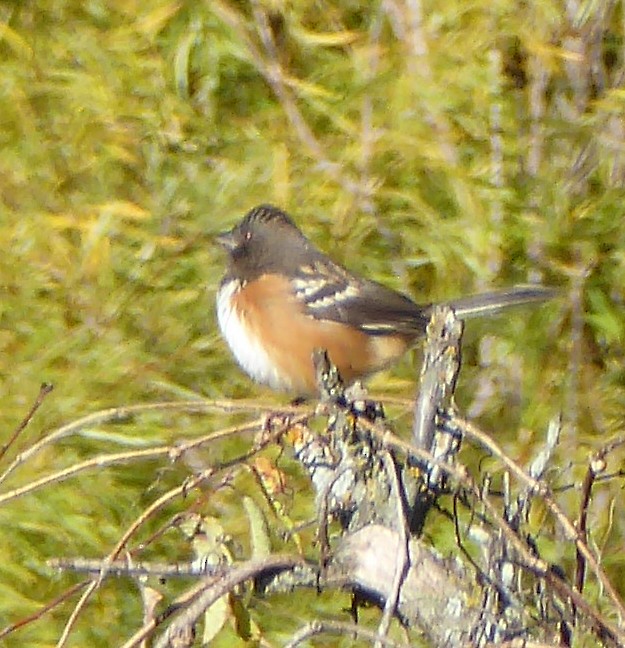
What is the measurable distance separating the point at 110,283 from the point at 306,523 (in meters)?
1.59

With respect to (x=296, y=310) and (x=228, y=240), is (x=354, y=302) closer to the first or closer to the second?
(x=296, y=310)

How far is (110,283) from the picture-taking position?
2834mm

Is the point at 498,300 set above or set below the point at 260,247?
below

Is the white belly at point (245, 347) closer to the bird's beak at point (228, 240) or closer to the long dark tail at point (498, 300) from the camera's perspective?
the bird's beak at point (228, 240)

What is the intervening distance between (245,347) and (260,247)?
24cm

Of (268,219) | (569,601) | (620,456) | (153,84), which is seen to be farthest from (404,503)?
(153,84)

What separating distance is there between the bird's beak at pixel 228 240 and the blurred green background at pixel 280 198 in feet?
0.46

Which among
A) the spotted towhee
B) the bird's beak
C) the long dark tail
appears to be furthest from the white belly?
the long dark tail

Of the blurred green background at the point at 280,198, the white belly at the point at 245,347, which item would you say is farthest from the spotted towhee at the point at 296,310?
the blurred green background at the point at 280,198

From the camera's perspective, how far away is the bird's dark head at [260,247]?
2646mm

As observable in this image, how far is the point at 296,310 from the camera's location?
269 cm

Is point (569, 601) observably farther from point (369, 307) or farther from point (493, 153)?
point (493, 153)

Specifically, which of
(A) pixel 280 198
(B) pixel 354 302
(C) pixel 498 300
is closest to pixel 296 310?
(B) pixel 354 302

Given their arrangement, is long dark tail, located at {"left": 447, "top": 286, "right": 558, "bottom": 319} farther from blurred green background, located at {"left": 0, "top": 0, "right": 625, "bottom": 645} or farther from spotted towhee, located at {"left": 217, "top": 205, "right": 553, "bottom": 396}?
blurred green background, located at {"left": 0, "top": 0, "right": 625, "bottom": 645}
